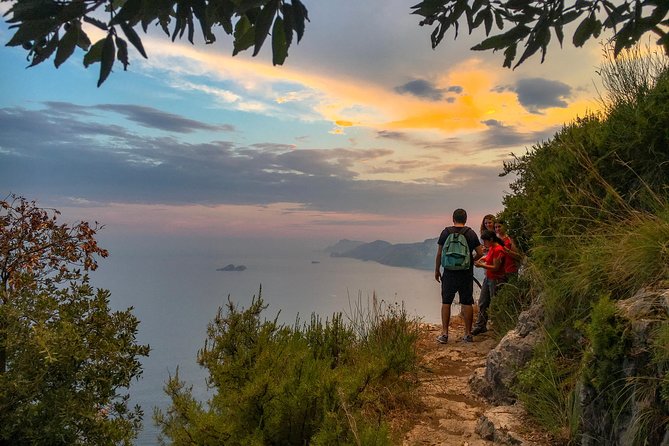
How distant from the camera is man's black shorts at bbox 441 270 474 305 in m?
7.82

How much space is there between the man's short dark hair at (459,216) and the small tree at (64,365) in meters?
5.01

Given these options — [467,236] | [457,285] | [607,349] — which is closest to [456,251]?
[467,236]

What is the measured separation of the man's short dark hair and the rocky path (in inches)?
80.8

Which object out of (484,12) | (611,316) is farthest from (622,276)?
(484,12)

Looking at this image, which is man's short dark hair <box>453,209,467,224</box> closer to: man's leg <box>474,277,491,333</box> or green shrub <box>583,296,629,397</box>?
man's leg <box>474,277,491,333</box>

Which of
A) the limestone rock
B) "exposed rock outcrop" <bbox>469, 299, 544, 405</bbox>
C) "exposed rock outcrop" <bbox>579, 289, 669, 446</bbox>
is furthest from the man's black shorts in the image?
"exposed rock outcrop" <bbox>579, 289, 669, 446</bbox>

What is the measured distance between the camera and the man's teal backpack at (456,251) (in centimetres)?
764

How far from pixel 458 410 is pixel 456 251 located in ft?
8.88

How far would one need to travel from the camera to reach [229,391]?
406 cm

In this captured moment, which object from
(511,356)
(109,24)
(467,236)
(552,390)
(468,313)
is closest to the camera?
(109,24)

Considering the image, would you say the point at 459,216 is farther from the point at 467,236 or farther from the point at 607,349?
the point at 607,349

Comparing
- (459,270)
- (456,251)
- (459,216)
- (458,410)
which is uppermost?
(459,216)

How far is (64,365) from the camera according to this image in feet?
15.0

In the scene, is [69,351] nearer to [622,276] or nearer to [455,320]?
[622,276]
